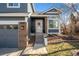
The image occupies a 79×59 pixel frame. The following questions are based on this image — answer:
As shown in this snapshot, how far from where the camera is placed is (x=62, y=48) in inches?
447

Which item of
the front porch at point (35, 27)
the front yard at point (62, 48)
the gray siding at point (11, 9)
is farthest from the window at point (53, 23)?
the gray siding at point (11, 9)

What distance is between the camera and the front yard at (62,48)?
11258 mm

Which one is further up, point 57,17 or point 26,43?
point 57,17

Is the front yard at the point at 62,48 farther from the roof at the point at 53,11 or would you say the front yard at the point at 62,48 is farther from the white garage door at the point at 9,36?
the white garage door at the point at 9,36

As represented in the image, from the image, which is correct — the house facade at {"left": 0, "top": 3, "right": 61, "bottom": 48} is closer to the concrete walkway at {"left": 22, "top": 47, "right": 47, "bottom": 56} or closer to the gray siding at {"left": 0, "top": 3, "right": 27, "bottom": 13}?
the gray siding at {"left": 0, "top": 3, "right": 27, "bottom": 13}

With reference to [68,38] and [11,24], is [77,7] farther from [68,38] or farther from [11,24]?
[11,24]

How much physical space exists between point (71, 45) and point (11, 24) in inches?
75.2

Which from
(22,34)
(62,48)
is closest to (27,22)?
(22,34)

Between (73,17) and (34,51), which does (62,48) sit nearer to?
(34,51)

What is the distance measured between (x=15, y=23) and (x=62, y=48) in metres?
1.56

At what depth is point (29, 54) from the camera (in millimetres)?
11266

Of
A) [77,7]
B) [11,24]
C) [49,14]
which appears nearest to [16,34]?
[11,24]

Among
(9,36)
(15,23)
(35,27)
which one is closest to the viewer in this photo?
(35,27)

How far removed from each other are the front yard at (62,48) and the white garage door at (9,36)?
104cm
